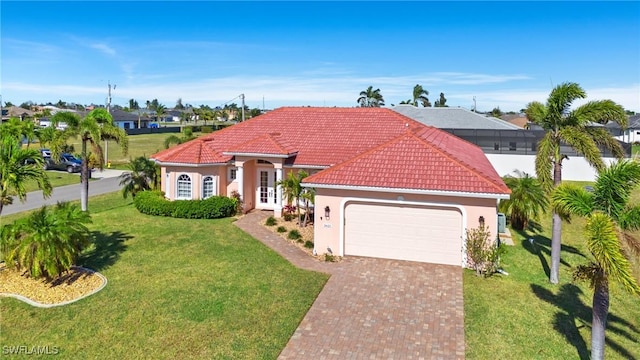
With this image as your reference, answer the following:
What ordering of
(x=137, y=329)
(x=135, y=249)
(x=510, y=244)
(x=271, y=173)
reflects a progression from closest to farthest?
(x=137, y=329) → (x=135, y=249) → (x=510, y=244) → (x=271, y=173)

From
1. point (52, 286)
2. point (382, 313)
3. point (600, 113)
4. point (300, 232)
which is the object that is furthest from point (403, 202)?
point (52, 286)

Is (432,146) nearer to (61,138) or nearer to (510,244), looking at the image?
(510,244)

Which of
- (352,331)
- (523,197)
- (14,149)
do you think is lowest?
(352,331)

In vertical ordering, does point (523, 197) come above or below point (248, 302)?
above

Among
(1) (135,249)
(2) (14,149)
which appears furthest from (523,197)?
(2) (14,149)

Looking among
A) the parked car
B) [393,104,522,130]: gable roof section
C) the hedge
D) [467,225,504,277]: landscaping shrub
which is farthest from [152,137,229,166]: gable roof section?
[393,104,522,130]: gable roof section

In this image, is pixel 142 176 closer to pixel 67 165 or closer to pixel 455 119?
pixel 67 165

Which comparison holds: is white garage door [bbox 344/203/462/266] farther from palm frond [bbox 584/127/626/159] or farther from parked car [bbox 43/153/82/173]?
parked car [bbox 43/153/82/173]
